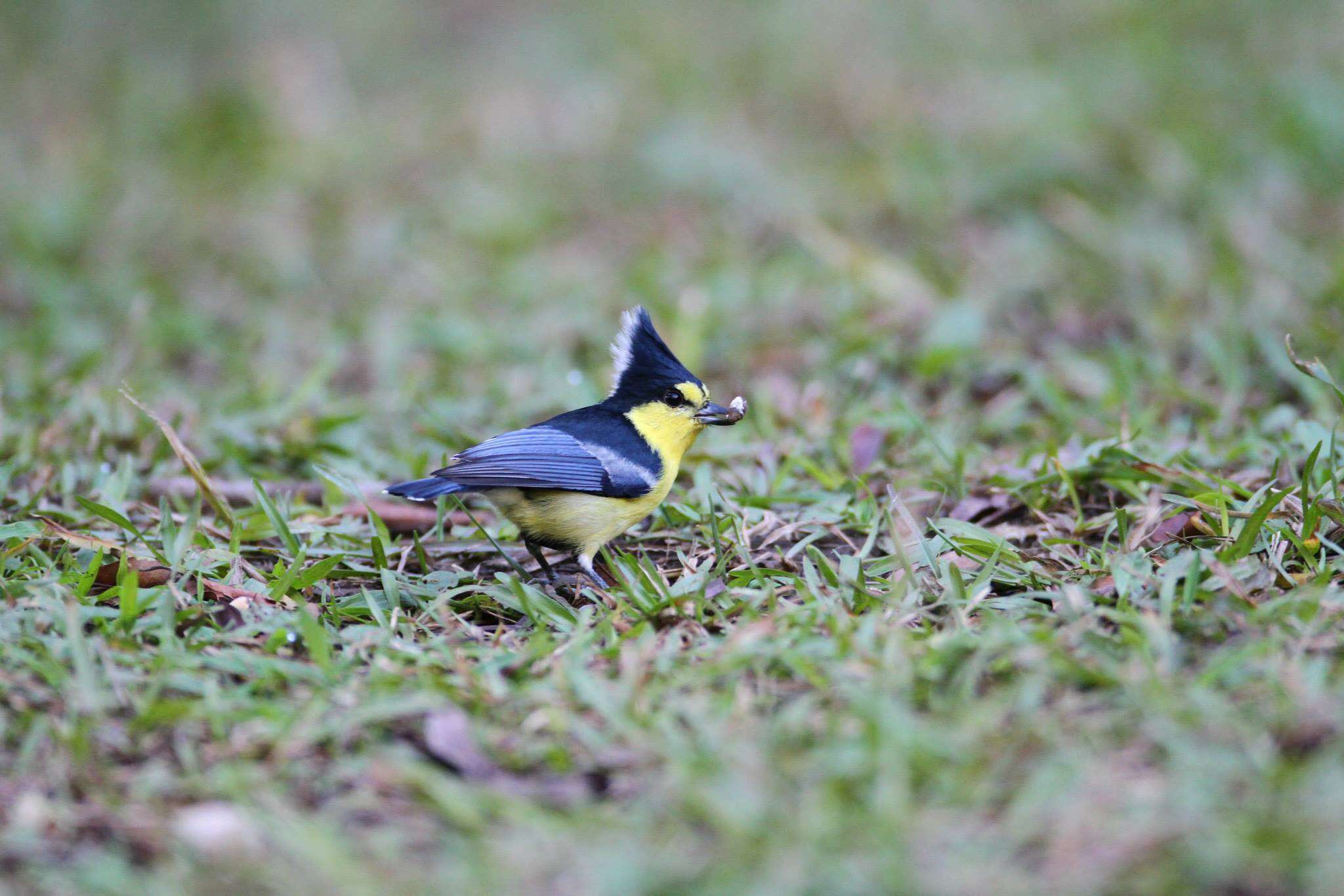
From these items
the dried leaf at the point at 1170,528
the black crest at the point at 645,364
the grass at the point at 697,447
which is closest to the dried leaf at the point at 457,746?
the grass at the point at 697,447

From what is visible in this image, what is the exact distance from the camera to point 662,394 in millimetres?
4176

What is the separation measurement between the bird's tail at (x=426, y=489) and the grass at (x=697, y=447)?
26 cm

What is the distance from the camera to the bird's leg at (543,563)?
398 cm

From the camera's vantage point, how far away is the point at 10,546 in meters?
3.71

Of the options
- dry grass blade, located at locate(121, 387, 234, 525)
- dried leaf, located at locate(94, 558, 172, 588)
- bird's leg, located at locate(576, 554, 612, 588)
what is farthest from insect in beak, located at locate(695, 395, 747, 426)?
dried leaf, located at locate(94, 558, 172, 588)

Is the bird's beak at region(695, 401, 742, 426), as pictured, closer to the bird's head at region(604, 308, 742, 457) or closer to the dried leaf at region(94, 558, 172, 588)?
the bird's head at region(604, 308, 742, 457)

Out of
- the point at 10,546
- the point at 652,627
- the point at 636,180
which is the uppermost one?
the point at 636,180

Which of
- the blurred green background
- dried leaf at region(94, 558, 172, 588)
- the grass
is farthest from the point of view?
the blurred green background

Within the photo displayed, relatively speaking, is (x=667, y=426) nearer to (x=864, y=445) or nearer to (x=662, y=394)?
(x=662, y=394)

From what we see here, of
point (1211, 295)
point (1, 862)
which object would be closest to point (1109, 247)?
point (1211, 295)

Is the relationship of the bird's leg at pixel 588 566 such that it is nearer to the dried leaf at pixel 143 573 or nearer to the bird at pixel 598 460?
the bird at pixel 598 460

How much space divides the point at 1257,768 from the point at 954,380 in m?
3.17

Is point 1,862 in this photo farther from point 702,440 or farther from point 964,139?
point 964,139

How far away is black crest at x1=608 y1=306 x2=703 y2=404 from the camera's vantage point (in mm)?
4168
